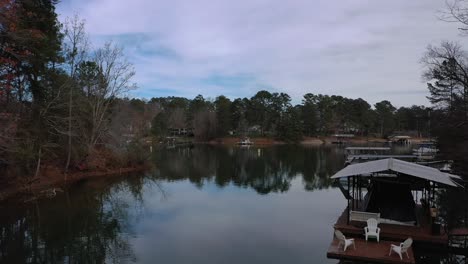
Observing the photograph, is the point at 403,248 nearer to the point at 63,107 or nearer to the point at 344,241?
the point at 344,241

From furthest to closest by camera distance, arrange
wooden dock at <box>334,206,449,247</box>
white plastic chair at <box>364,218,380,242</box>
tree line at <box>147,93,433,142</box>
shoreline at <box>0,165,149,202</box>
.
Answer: tree line at <box>147,93,433,142</box>
shoreline at <box>0,165,149,202</box>
wooden dock at <box>334,206,449,247</box>
white plastic chair at <box>364,218,380,242</box>

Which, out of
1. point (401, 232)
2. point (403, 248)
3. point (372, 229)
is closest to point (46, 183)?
point (372, 229)

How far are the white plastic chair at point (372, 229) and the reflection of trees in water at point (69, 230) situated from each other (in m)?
7.97

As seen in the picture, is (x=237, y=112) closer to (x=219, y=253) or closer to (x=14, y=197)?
(x=14, y=197)

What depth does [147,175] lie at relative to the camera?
119ft

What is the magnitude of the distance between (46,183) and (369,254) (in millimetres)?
23747

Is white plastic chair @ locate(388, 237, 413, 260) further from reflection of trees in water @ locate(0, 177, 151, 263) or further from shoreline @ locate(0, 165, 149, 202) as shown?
shoreline @ locate(0, 165, 149, 202)

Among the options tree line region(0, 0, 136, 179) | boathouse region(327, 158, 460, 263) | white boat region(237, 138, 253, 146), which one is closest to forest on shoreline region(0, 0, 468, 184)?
tree line region(0, 0, 136, 179)

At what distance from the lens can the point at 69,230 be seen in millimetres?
16422

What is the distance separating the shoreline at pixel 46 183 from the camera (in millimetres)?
23609

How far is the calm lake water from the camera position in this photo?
44.1 feet

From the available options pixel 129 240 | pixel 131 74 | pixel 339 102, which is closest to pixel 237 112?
pixel 339 102

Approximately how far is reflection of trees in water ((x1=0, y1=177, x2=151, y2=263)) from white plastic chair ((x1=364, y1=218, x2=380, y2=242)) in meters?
7.97

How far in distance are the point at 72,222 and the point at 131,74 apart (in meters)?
23.2
